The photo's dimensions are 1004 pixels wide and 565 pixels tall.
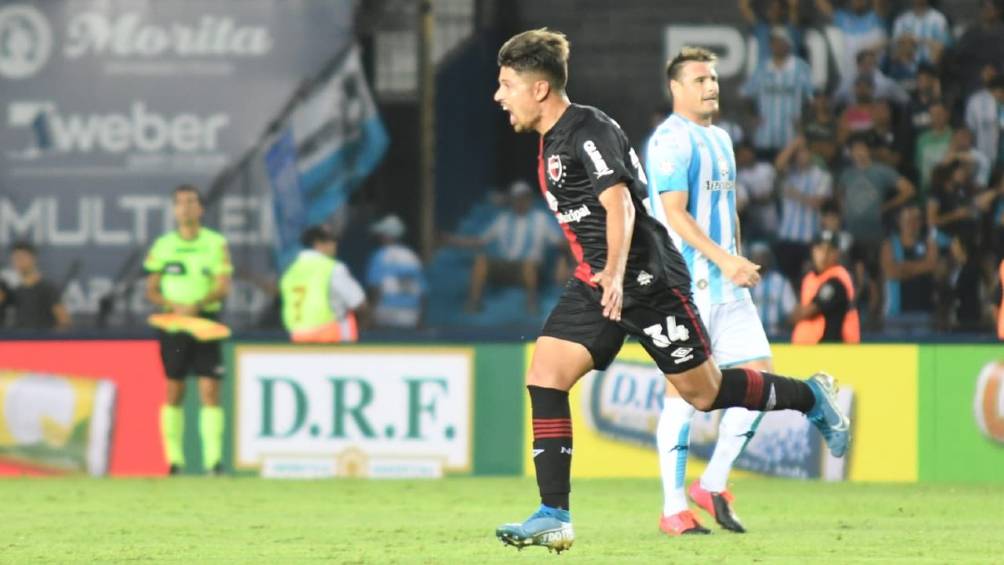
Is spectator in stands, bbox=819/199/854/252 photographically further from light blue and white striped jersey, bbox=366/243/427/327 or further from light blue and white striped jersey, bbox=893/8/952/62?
light blue and white striped jersey, bbox=366/243/427/327

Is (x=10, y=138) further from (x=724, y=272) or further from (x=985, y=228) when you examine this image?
(x=724, y=272)

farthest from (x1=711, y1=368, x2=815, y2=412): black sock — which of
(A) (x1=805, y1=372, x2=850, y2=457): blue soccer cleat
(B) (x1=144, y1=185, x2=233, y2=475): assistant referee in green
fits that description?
(B) (x1=144, y1=185, x2=233, y2=475): assistant referee in green

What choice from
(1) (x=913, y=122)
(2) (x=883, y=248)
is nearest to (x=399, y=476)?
(2) (x=883, y=248)

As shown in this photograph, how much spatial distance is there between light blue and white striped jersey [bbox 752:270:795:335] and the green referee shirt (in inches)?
174

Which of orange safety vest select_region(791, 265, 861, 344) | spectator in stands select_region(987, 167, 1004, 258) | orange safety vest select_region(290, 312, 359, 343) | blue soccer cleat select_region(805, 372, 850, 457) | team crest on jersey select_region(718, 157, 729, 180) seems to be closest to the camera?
blue soccer cleat select_region(805, 372, 850, 457)

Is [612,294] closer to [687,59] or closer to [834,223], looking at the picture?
[687,59]

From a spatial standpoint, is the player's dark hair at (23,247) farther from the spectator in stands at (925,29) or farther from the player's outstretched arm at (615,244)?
the player's outstretched arm at (615,244)

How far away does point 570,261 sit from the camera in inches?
688

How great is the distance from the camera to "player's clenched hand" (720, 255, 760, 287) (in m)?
8.25

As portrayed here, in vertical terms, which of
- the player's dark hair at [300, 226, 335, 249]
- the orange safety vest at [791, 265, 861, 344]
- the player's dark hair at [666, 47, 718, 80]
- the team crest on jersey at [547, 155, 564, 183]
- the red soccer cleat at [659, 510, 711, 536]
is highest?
the player's dark hair at [666, 47, 718, 80]

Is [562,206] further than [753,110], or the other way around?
[753,110]

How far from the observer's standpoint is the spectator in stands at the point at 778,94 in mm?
17484

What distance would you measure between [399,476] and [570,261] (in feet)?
13.5

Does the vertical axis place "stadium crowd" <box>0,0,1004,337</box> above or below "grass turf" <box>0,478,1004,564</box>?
above
